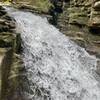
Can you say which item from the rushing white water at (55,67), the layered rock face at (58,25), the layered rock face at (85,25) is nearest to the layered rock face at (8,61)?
the layered rock face at (58,25)

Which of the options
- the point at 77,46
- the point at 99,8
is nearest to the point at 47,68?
the point at 77,46

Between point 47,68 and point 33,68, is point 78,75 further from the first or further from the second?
point 33,68

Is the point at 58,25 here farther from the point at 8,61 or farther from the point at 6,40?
the point at 8,61

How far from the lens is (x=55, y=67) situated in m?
9.99

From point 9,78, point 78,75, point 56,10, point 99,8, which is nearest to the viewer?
point 9,78

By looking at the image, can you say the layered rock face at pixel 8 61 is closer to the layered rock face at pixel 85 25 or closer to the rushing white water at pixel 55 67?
the rushing white water at pixel 55 67

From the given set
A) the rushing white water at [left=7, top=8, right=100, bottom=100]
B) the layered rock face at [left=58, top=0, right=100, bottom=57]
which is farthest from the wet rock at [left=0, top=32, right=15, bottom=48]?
the layered rock face at [left=58, top=0, right=100, bottom=57]

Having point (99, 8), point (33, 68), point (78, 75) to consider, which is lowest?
point (78, 75)

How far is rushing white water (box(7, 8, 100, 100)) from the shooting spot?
8.80 meters

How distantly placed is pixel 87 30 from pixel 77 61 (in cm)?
420

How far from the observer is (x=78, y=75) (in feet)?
34.2

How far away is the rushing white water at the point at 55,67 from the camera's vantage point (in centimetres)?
880

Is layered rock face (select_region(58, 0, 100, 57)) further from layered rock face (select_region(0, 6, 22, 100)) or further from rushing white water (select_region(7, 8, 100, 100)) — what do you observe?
layered rock face (select_region(0, 6, 22, 100))

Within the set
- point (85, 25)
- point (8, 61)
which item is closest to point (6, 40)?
point (8, 61)
